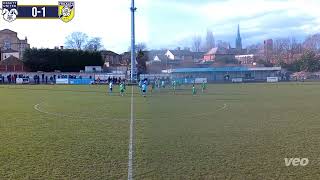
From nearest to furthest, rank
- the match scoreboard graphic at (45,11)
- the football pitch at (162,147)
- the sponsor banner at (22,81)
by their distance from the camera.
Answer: the football pitch at (162,147) < the match scoreboard graphic at (45,11) < the sponsor banner at (22,81)

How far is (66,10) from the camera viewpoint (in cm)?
2567

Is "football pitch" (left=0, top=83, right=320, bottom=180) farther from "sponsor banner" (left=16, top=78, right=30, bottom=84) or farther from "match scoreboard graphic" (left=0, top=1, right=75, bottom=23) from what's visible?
"sponsor banner" (left=16, top=78, right=30, bottom=84)

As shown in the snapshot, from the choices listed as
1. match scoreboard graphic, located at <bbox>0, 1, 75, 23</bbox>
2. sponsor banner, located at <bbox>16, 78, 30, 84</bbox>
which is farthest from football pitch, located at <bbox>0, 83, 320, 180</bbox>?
sponsor banner, located at <bbox>16, 78, 30, 84</bbox>

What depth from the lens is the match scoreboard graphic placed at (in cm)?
2544

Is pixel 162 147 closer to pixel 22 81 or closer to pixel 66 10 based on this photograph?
pixel 66 10

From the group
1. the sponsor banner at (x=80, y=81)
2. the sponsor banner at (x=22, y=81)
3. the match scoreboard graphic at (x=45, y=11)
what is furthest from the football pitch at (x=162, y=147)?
the sponsor banner at (x=22, y=81)

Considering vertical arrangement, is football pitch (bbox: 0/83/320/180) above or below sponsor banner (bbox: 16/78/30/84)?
below

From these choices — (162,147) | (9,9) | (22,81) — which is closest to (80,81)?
(22,81)

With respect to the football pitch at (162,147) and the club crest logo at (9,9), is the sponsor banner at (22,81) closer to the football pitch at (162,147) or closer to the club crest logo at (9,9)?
the club crest logo at (9,9)

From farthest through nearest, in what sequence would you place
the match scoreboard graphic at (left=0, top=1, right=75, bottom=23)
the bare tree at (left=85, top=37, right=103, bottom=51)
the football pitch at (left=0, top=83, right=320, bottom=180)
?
the bare tree at (left=85, top=37, right=103, bottom=51)
the match scoreboard graphic at (left=0, top=1, right=75, bottom=23)
the football pitch at (left=0, top=83, right=320, bottom=180)

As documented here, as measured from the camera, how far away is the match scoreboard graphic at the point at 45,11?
83.5ft

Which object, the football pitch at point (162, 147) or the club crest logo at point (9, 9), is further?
the club crest logo at point (9, 9)

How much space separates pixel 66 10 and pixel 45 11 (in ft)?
4.47

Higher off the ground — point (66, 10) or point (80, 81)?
point (66, 10)
